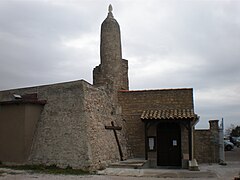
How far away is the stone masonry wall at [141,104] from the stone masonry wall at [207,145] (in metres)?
1.82

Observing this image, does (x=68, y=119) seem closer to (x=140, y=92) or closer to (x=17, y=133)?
(x=17, y=133)

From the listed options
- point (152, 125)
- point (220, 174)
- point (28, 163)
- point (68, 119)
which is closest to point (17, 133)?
point (28, 163)

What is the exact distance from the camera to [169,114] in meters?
15.6

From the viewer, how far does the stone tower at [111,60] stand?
18.0m

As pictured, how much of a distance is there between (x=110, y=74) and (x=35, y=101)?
538 cm

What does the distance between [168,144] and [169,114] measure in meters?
1.89

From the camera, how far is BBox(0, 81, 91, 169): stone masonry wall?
41.2 ft

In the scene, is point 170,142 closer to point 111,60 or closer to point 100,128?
point 100,128

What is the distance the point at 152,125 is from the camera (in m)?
16.5

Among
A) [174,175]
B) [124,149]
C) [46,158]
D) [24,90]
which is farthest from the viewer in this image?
[124,149]

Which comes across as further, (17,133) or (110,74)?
(110,74)

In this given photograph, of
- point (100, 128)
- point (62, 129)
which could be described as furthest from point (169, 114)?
point (62, 129)

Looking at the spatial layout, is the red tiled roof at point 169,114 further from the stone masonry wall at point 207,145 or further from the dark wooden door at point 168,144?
the stone masonry wall at point 207,145

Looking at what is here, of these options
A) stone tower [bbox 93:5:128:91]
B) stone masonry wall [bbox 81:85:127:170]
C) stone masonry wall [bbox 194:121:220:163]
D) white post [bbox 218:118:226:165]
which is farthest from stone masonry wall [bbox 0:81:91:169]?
white post [bbox 218:118:226:165]
